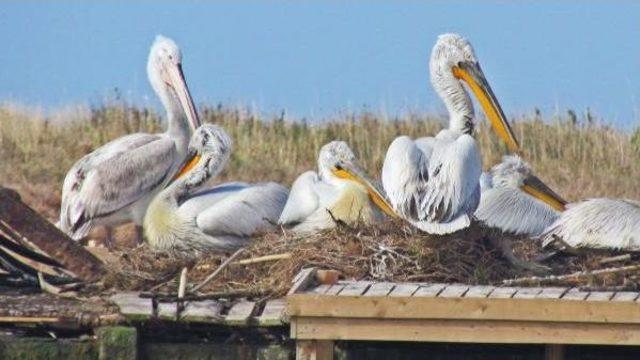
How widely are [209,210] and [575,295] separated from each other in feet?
9.93

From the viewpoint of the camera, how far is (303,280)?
9344 millimetres

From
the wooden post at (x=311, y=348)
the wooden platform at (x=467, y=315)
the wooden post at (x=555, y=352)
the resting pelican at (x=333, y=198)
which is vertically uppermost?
the resting pelican at (x=333, y=198)

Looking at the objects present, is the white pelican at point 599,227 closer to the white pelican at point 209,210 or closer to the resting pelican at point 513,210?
the resting pelican at point 513,210

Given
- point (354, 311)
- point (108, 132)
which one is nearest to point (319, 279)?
point (354, 311)

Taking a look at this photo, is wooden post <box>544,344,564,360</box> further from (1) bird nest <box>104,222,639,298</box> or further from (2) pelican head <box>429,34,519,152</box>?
(2) pelican head <box>429,34,519,152</box>

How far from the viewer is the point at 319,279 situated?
9.49 m

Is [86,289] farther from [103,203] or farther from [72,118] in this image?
[72,118]

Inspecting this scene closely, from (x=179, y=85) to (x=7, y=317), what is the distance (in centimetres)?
440

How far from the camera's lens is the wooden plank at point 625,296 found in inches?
356

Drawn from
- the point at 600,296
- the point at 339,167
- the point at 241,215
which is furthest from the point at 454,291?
the point at 339,167

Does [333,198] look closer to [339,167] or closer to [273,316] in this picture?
[339,167]

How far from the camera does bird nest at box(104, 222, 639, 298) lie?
9.78 m

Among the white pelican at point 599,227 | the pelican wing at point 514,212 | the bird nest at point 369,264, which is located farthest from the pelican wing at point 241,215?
the white pelican at point 599,227

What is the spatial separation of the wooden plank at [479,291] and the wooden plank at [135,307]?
155cm
